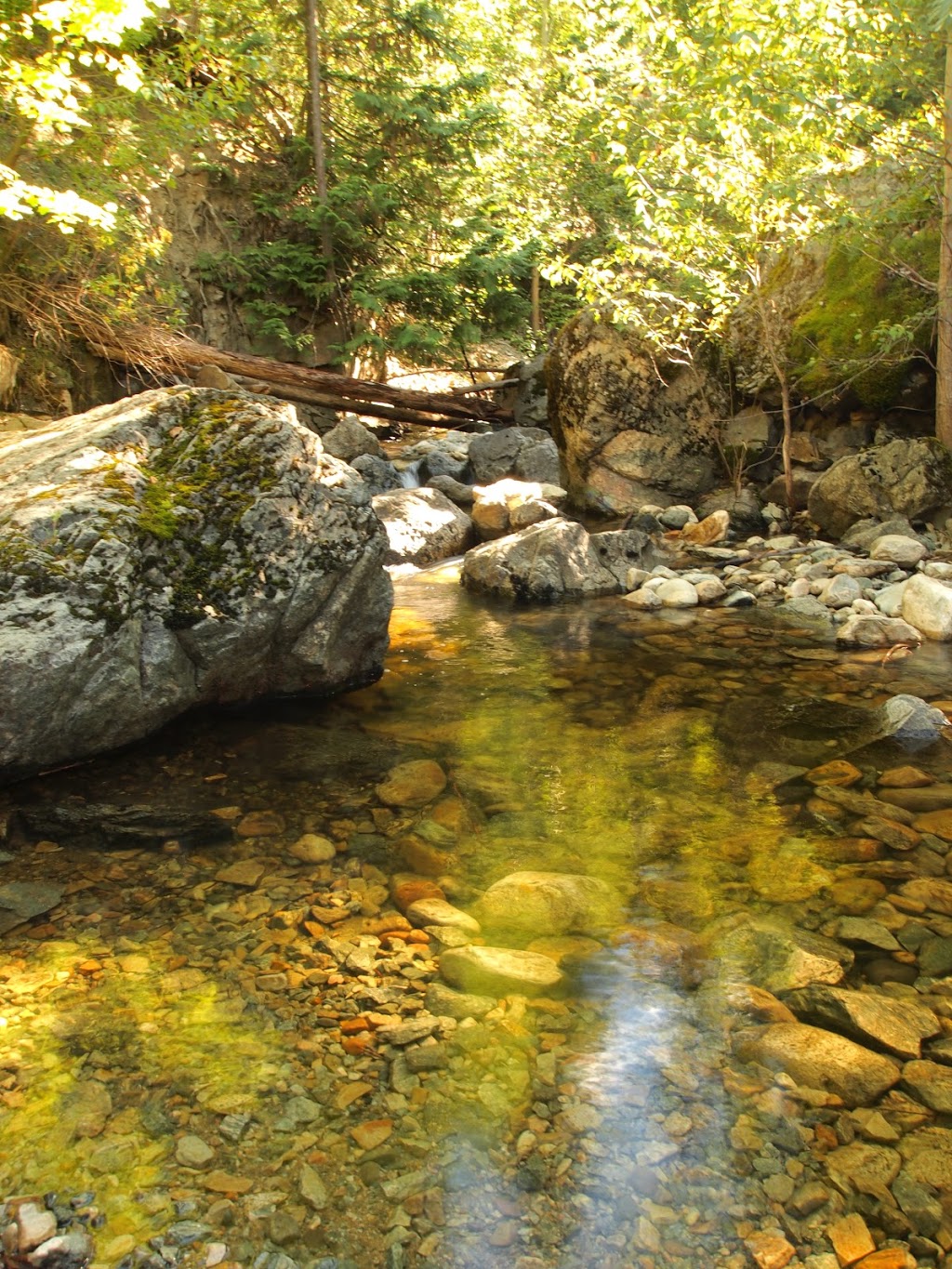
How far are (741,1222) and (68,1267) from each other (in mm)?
A: 1559

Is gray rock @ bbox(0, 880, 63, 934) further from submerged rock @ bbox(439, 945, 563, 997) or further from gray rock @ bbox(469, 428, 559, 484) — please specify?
gray rock @ bbox(469, 428, 559, 484)

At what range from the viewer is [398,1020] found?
282 centimetres

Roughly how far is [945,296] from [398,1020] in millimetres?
9185

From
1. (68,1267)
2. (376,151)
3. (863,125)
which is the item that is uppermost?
(376,151)

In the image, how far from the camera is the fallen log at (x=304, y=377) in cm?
1302

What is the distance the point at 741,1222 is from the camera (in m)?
2.12

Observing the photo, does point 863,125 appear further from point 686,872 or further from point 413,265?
point 413,265

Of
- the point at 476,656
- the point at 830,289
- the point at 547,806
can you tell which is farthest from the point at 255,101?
the point at 547,806

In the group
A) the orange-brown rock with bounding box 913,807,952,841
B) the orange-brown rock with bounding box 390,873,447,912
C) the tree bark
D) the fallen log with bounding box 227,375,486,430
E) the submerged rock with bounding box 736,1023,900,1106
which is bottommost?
the submerged rock with bounding box 736,1023,900,1106

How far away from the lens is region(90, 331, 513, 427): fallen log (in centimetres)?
1302

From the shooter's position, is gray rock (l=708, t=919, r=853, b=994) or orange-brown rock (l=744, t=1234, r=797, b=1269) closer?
orange-brown rock (l=744, t=1234, r=797, b=1269)

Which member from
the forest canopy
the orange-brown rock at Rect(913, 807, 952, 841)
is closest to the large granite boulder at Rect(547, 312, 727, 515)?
the forest canopy

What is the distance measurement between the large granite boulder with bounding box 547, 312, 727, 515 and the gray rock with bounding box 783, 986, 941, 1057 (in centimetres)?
950

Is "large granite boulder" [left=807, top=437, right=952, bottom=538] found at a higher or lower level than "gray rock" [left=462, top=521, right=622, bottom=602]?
higher
